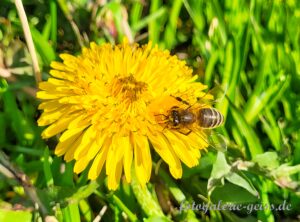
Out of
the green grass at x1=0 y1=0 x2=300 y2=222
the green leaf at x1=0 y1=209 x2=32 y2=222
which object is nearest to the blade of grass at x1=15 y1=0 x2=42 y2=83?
the green grass at x1=0 y1=0 x2=300 y2=222

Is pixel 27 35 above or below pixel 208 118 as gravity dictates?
above

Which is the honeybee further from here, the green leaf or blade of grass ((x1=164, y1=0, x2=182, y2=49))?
blade of grass ((x1=164, y1=0, x2=182, y2=49))

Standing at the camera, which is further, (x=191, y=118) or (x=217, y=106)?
(x=217, y=106)

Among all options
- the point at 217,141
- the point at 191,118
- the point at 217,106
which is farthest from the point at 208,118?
the point at 217,106

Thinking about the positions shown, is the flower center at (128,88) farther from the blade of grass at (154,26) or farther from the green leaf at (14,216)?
the blade of grass at (154,26)

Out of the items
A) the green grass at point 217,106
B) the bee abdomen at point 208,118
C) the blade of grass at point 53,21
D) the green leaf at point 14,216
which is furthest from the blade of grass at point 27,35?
the bee abdomen at point 208,118

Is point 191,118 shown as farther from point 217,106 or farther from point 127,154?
point 217,106

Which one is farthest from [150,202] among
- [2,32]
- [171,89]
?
[2,32]
